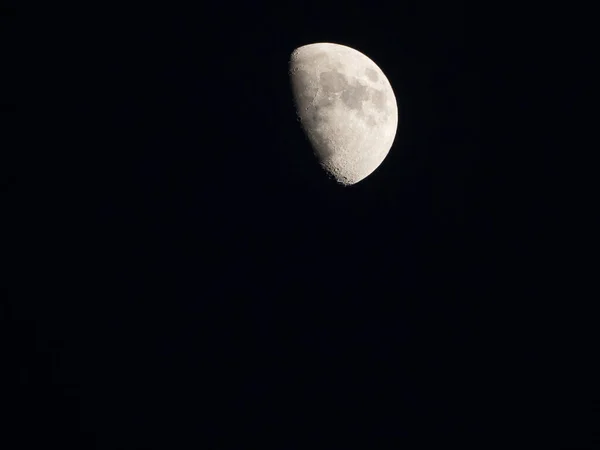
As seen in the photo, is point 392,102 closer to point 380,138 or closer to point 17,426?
point 380,138

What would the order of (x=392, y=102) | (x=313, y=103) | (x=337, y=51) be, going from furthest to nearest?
1. (x=392, y=102)
2. (x=337, y=51)
3. (x=313, y=103)

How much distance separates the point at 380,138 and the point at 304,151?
854 millimetres

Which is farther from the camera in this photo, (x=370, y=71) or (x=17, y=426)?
(x=17, y=426)

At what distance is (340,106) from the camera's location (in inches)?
142

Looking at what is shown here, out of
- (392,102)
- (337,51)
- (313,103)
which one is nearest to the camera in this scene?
(313,103)

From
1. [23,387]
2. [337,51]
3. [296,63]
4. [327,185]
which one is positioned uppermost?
[337,51]

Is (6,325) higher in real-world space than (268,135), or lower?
lower

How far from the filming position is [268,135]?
380 cm

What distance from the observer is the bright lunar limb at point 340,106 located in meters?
3.60

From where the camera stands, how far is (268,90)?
3.77 metres

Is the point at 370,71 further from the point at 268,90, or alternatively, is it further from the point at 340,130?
the point at 268,90

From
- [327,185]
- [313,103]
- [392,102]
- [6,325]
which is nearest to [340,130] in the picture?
[313,103]

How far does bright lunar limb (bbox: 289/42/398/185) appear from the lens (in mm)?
3602

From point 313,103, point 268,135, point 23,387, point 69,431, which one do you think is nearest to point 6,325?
point 23,387
